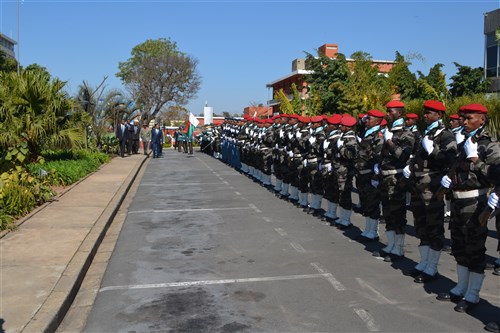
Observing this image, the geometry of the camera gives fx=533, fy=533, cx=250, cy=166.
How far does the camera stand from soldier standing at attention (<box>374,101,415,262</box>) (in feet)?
23.6

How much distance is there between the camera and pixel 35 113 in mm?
15734

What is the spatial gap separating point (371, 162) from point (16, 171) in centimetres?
708

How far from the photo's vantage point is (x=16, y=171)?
1079cm

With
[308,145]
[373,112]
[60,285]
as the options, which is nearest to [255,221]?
[308,145]

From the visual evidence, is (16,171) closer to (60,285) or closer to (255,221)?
(255,221)

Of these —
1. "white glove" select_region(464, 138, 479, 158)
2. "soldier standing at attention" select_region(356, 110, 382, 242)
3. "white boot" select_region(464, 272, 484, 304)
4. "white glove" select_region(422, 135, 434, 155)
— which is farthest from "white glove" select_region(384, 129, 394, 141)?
"white boot" select_region(464, 272, 484, 304)

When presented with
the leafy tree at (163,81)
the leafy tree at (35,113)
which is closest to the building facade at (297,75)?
the leafy tree at (163,81)

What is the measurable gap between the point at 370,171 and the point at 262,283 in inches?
116

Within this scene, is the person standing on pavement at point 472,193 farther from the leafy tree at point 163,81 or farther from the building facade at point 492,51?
the leafy tree at point 163,81

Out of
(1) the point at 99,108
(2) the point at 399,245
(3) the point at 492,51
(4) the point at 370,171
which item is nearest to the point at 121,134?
(1) the point at 99,108

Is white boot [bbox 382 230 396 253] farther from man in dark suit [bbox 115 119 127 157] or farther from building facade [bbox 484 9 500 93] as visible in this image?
building facade [bbox 484 9 500 93]

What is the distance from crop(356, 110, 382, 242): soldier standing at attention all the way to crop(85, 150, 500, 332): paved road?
1.29ft

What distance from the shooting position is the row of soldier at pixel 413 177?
529 cm

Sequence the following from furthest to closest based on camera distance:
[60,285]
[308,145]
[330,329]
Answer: [308,145] → [60,285] → [330,329]
